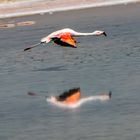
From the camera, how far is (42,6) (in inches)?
2621

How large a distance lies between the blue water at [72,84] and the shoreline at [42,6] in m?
13.7

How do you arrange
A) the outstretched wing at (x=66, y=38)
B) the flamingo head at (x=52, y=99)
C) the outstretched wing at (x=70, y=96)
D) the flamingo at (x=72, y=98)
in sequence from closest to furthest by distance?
the flamingo at (x=72, y=98), the outstretched wing at (x=70, y=96), the flamingo head at (x=52, y=99), the outstretched wing at (x=66, y=38)

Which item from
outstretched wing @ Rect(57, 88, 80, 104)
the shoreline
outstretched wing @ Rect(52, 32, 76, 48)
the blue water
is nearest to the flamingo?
outstretched wing @ Rect(57, 88, 80, 104)

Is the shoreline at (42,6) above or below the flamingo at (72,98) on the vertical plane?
below

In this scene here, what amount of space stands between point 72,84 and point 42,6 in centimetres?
3801

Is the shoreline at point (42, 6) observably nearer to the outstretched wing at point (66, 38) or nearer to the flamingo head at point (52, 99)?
the outstretched wing at point (66, 38)

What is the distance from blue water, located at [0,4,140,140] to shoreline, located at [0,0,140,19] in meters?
13.7

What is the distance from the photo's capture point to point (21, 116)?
81.0 feet

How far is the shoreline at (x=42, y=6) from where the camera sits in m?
64.1

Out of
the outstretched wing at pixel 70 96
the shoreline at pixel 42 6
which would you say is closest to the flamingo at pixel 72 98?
the outstretched wing at pixel 70 96

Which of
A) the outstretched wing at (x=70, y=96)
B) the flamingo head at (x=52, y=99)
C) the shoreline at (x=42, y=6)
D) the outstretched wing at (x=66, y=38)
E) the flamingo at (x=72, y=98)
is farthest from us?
the shoreline at (x=42, y=6)

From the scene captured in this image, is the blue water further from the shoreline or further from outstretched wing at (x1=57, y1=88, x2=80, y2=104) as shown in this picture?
the shoreline

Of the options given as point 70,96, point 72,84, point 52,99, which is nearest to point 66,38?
point 72,84

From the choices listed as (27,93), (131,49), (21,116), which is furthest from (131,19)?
(21,116)
